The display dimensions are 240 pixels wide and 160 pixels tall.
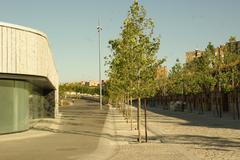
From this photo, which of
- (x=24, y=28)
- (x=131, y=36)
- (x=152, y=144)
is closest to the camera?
(x=152, y=144)

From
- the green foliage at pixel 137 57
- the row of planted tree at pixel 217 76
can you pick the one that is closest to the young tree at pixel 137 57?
the green foliage at pixel 137 57

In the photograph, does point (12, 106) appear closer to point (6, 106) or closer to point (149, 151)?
point (6, 106)

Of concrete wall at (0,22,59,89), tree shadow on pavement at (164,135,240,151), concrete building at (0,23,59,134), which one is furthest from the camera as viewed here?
concrete building at (0,23,59,134)

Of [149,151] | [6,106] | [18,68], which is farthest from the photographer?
[6,106]

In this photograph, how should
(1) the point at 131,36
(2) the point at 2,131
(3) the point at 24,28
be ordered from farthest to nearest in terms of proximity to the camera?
(2) the point at 2,131, (3) the point at 24,28, (1) the point at 131,36

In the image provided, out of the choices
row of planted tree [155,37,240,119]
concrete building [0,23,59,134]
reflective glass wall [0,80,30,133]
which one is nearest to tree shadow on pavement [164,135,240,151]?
concrete building [0,23,59,134]

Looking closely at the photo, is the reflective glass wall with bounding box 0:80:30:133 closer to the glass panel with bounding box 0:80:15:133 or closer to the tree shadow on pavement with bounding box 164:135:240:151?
the glass panel with bounding box 0:80:15:133

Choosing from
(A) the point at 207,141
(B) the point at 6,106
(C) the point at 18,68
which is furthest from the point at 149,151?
(B) the point at 6,106

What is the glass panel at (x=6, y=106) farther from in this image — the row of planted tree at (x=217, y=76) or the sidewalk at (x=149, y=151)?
the row of planted tree at (x=217, y=76)

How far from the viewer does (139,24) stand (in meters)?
21.7

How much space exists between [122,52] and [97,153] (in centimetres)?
656

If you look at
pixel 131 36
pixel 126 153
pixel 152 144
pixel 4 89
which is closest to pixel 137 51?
pixel 131 36

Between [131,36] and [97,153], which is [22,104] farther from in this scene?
[97,153]

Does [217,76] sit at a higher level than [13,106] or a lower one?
higher
